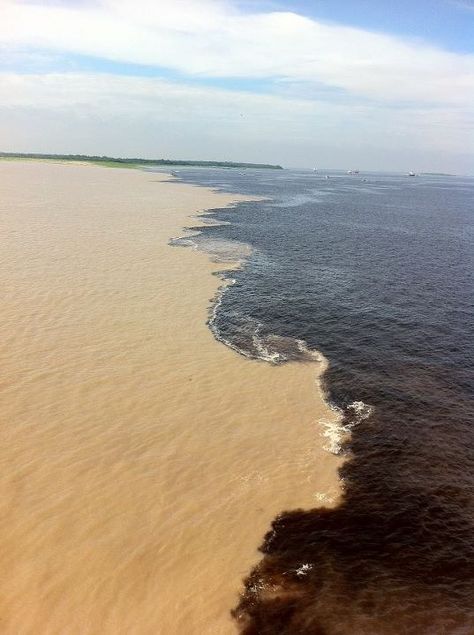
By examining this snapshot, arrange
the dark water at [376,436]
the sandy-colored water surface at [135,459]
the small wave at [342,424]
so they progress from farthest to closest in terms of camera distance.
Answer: the small wave at [342,424], the dark water at [376,436], the sandy-colored water surface at [135,459]

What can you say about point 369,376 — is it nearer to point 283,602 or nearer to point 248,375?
point 248,375

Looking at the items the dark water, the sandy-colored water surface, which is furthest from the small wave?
the sandy-colored water surface

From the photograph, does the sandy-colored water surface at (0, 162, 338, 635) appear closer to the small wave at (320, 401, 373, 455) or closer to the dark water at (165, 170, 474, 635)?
the small wave at (320, 401, 373, 455)

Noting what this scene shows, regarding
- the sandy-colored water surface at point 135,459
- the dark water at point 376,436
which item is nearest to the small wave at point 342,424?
the dark water at point 376,436

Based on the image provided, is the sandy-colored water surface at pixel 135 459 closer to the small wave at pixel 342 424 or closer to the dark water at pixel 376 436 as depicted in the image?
the small wave at pixel 342 424

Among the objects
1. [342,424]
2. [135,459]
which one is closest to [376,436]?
[342,424]

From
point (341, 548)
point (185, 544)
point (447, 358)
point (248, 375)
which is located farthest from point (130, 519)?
point (447, 358)
